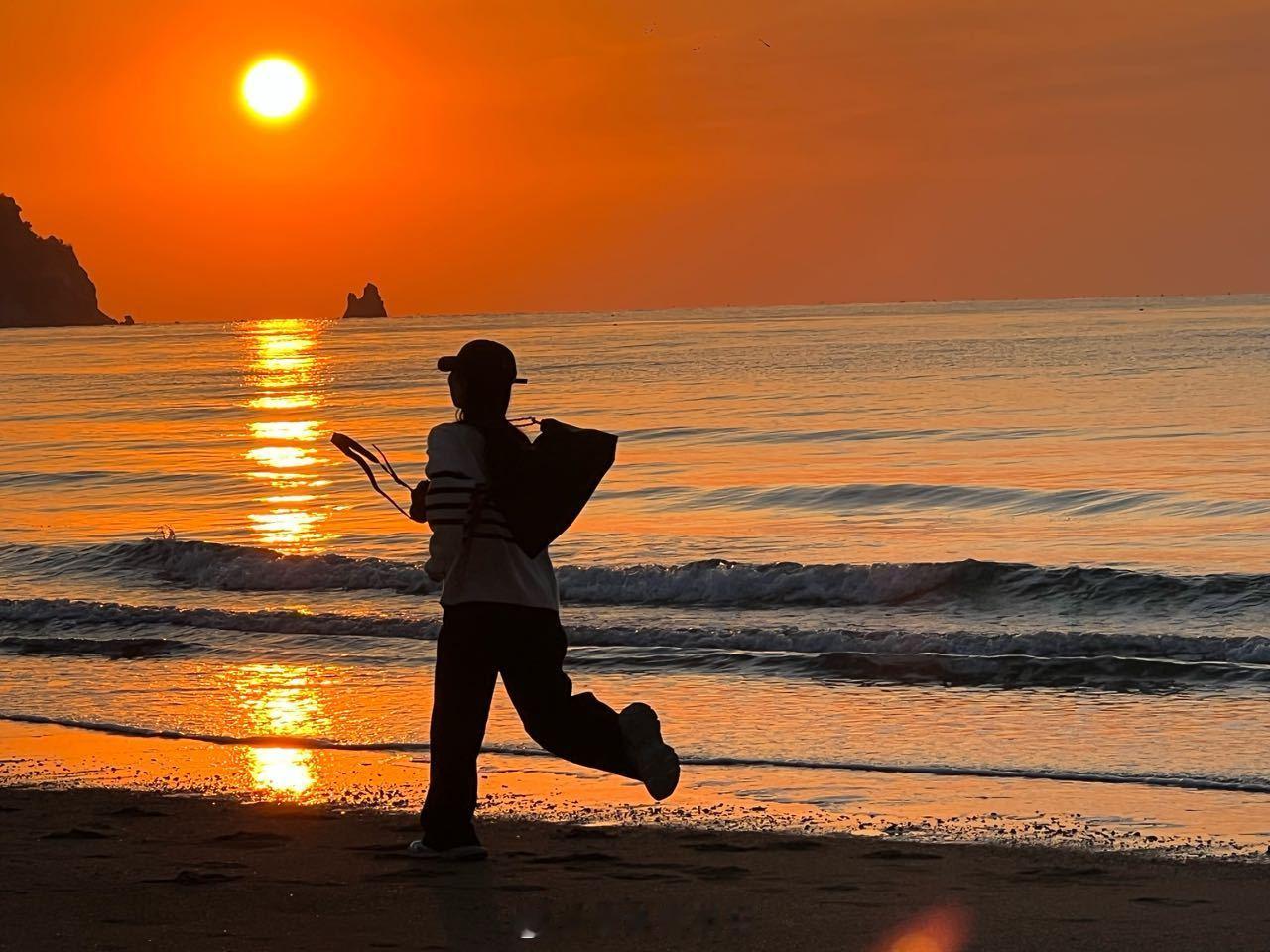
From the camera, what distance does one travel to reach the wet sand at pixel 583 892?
17.6 feet

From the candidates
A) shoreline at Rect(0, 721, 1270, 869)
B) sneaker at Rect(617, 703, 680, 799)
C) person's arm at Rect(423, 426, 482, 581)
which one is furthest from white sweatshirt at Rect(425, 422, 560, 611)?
shoreline at Rect(0, 721, 1270, 869)

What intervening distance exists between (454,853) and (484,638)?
818 mm

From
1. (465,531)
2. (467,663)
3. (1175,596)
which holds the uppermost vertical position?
(465,531)

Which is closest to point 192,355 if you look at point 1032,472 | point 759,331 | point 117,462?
point 759,331

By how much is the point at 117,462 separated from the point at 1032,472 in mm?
A: 17037

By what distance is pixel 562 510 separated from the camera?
20.4 ft

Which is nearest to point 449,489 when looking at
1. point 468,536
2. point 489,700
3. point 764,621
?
point 468,536

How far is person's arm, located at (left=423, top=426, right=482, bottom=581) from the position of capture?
6.17m

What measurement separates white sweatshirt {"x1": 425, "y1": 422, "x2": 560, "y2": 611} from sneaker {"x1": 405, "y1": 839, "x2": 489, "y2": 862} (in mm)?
914

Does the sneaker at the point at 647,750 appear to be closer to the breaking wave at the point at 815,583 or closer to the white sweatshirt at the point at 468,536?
the white sweatshirt at the point at 468,536

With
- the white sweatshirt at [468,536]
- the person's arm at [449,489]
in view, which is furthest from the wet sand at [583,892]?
the person's arm at [449,489]

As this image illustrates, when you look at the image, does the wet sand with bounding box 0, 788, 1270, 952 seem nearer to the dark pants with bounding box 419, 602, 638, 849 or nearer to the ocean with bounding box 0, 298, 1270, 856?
the dark pants with bounding box 419, 602, 638, 849

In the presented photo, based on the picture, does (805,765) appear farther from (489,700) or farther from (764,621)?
(764,621)

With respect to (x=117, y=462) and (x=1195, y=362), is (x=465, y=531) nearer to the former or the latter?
(x=117, y=462)
